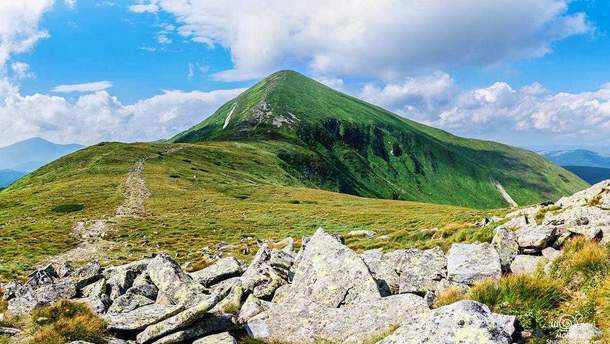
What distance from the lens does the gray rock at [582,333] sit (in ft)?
27.1

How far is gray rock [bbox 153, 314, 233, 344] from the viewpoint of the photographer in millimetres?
11970

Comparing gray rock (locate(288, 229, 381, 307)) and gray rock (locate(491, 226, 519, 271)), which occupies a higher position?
gray rock (locate(491, 226, 519, 271))

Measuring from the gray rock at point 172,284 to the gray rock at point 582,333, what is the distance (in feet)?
38.9

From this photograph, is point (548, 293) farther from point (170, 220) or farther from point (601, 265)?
point (170, 220)

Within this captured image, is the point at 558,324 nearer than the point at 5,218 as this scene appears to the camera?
Yes

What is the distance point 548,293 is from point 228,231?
2241 inches

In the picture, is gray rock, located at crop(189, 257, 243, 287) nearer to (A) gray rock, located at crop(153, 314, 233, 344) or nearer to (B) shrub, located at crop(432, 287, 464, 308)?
(A) gray rock, located at crop(153, 314, 233, 344)

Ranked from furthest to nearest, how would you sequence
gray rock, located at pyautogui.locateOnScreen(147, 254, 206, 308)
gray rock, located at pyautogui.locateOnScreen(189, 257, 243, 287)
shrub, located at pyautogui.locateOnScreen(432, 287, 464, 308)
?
gray rock, located at pyautogui.locateOnScreen(189, 257, 243, 287), gray rock, located at pyautogui.locateOnScreen(147, 254, 206, 308), shrub, located at pyautogui.locateOnScreen(432, 287, 464, 308)

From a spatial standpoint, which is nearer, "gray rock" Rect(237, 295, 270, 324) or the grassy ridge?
"gray rock" Rect(237, 295, 270, 324)

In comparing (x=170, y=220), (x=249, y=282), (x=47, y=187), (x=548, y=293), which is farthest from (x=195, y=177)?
(x=548, y=293)

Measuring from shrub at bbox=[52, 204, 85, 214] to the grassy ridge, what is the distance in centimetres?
27

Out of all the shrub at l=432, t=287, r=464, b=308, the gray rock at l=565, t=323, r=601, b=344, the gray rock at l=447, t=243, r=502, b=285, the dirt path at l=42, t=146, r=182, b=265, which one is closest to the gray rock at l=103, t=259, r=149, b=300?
the shrub at l=432, t=287, r=464, b=308

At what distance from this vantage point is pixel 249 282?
57.9ft

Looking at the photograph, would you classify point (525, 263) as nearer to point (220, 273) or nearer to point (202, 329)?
point (202, 329)
